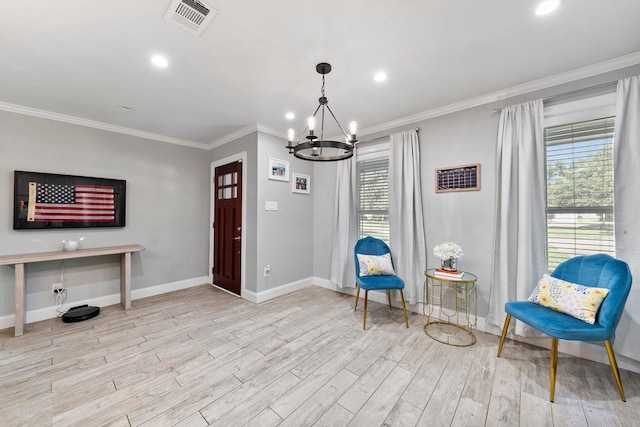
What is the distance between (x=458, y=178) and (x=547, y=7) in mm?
1673

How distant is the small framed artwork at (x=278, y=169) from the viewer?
3.84 meters

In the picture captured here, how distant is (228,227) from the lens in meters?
4.24

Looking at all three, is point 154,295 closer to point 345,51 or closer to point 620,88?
point 345,51

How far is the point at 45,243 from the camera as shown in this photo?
3.16 meters

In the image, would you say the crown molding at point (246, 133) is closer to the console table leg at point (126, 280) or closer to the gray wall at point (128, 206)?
the gray wall at point (128, 206)

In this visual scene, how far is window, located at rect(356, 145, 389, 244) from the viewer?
372 cm

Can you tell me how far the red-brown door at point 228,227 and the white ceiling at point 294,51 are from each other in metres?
1.34

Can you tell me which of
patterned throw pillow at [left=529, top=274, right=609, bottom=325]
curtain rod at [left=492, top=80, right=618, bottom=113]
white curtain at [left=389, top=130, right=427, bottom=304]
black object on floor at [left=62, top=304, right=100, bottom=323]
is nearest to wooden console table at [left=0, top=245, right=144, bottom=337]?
black object on floor at [left=62, top=304, right=100, bottom=323]

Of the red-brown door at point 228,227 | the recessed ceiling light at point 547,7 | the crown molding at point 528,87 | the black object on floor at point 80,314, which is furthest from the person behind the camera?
the red-brown door at point 228,227

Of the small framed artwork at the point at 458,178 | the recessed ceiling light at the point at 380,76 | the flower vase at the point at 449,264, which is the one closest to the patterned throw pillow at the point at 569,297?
the flower vase at the point at 449,264

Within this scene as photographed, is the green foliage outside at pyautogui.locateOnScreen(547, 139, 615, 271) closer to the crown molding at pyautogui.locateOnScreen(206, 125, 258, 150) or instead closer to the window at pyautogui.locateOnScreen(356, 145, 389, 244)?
the window at pyautogui.locateOnScreen(356, 145, 389, 244)

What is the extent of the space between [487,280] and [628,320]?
1.00 m

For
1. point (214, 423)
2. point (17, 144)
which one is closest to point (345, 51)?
point (214, 423)

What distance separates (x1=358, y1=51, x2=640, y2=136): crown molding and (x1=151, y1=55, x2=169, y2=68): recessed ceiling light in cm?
273
